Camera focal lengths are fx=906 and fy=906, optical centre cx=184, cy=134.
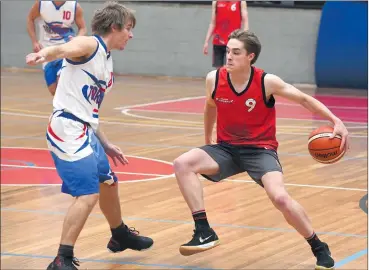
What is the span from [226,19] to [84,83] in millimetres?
9788

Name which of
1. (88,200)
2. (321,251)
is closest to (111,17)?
(88,200)

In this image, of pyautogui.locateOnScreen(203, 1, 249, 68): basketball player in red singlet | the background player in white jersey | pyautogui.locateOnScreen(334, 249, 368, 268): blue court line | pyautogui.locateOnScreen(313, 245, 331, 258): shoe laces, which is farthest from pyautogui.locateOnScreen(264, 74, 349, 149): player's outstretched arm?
pyautogui.locateOnScreen(203, 1, 249, 68): basketball player in red singlet

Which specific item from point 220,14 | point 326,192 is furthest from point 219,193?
point 220,14

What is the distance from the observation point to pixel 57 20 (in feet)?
40.0

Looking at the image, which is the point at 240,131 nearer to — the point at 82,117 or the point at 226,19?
the point at 82,117

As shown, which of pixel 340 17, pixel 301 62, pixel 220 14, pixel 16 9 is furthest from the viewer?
pixel 16 9

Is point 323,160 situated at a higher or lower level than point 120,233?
higher

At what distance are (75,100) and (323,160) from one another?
1737 mm

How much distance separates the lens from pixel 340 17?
18000 millimetres

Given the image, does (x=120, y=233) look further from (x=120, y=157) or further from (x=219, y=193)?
(x=219, y=193)

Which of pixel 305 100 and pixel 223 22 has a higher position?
pixel 305 100

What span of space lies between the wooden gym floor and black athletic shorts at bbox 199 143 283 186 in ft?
2.15

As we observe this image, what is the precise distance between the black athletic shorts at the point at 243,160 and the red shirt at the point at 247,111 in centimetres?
5

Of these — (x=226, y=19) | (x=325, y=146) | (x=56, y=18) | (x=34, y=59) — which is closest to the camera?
(x=34, y=59)
